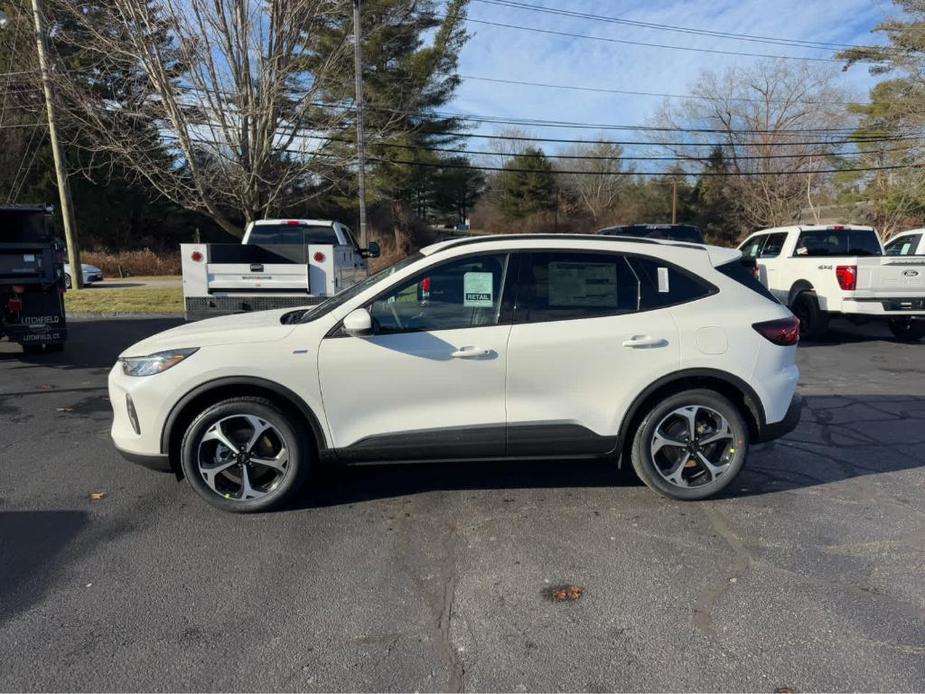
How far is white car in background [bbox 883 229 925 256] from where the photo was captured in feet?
40.2

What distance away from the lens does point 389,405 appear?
4.05 metres

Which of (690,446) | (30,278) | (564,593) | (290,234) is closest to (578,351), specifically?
(690,446)

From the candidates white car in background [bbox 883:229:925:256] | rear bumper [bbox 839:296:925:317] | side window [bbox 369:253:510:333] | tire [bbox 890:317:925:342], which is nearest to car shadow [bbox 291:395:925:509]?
side window [bbox 369:253:510:333]

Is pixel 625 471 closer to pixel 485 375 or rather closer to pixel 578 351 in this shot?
pixel 578 351

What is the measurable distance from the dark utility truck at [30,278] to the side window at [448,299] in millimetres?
7038

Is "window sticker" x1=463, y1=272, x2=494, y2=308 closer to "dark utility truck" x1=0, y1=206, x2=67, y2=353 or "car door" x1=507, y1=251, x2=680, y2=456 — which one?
"car door" x1=507, y1=251, x2=680, y2=456

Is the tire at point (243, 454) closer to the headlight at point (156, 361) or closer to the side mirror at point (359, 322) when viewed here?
the headlight at point (156, 361)

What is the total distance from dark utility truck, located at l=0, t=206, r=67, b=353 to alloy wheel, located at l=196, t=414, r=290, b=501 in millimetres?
6435

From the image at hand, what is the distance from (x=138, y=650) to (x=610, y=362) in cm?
290

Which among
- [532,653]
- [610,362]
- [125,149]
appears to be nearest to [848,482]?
[610,362]

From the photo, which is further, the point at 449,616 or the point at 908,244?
the point at 908,244

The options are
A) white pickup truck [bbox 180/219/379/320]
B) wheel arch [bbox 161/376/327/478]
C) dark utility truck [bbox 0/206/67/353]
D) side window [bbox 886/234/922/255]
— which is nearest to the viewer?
wheel arch [bbox 161/376/327/478]

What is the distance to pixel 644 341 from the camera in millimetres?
4102

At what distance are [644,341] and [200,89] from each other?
1185 cm
